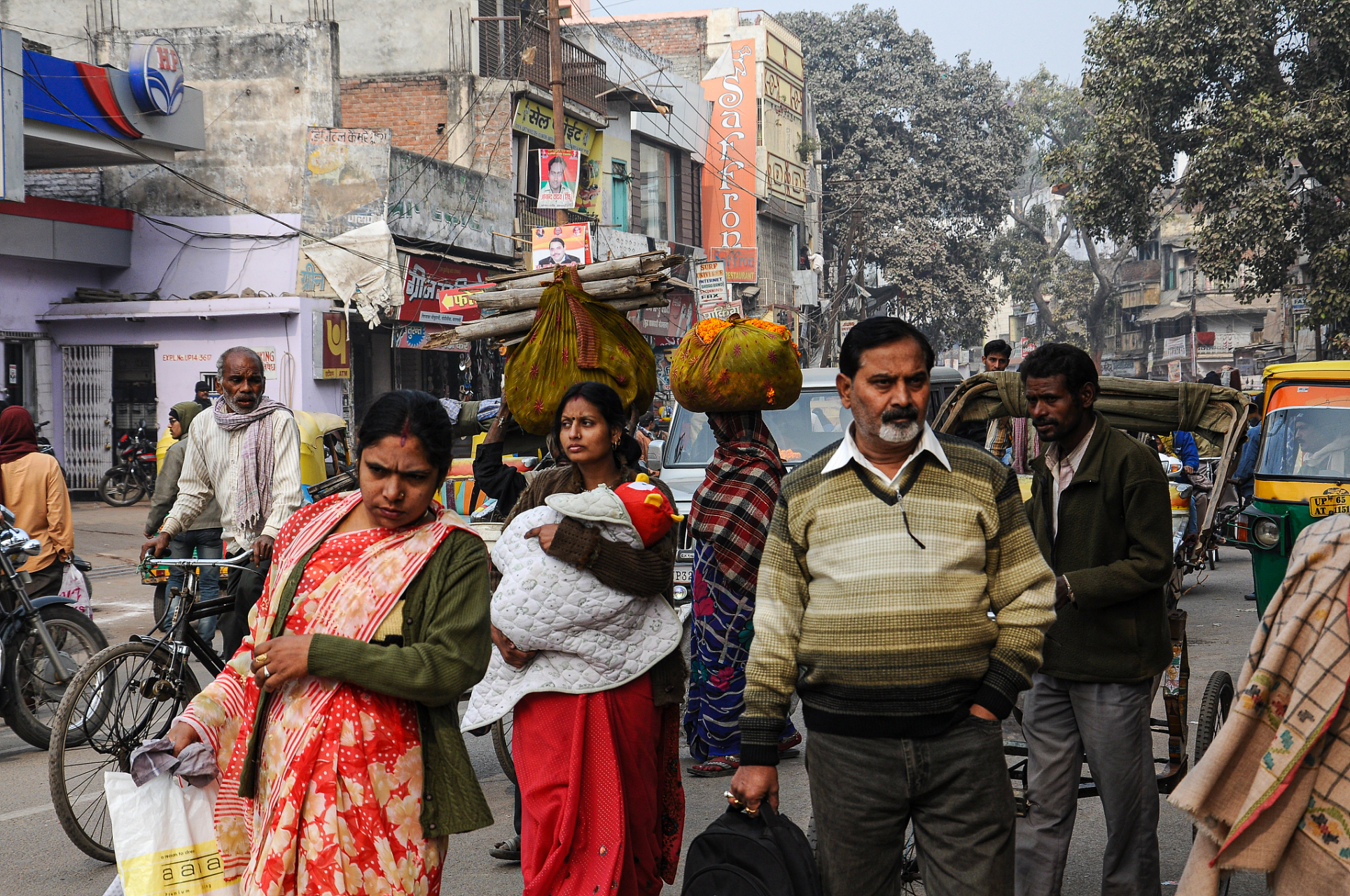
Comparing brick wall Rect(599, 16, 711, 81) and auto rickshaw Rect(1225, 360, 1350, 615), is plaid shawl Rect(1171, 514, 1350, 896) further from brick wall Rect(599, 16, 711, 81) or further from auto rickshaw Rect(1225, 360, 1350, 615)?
brick wall Rect(599, 16, 711, 81)

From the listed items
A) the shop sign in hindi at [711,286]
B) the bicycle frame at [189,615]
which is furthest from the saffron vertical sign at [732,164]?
the bicycle frame at [189,615]

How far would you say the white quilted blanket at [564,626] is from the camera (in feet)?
12.3

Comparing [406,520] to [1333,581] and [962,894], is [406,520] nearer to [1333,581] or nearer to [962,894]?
[962,894]

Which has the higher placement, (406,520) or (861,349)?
(861,349)

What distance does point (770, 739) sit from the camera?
2.84m

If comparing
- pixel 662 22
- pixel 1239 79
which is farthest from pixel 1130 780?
pixel 662 22

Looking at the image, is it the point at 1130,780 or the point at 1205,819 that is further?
the point at 1130,780

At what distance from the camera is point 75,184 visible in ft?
67.3

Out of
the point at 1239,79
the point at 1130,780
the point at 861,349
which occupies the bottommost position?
the point at 1130,780

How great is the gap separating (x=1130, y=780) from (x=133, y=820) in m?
2.88

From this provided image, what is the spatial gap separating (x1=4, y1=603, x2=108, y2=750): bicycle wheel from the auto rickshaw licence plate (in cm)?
672

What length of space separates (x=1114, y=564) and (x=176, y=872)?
2.77m

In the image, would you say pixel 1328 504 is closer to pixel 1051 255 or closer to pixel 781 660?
pixel 781 660

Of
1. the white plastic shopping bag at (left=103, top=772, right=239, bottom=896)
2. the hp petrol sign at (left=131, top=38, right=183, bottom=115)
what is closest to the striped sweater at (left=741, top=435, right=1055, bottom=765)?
the white plastic shopping bag at (left=103, top=772, right=239, bottom=896)
